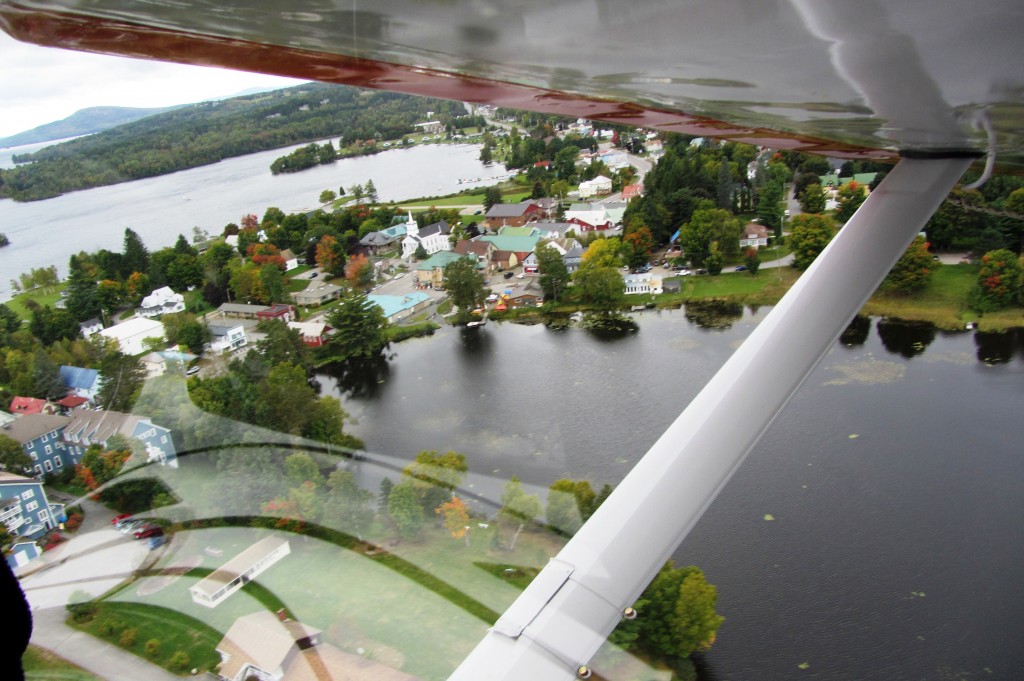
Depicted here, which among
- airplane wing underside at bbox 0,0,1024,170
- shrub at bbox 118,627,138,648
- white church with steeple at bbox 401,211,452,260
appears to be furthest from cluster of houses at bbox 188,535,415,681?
white church with steeple at bbox 401,211,452,260

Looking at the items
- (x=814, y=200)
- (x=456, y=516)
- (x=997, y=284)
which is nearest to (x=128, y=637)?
(x=456, y=516)

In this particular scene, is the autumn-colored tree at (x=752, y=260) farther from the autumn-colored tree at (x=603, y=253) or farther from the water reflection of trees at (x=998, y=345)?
the water reflection of trees at (x=998, y=345)

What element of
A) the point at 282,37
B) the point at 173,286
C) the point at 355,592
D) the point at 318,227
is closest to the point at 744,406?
the point at 282,37

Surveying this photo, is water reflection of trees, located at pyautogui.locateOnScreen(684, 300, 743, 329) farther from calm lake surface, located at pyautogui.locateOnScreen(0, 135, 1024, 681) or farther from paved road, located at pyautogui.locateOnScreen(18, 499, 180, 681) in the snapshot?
paved road, located at pyautogui.locateOnScreen(18, 499, 180, 681)

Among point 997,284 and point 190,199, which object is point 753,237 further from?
point 190,199

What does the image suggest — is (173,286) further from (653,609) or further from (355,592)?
(653,609)
